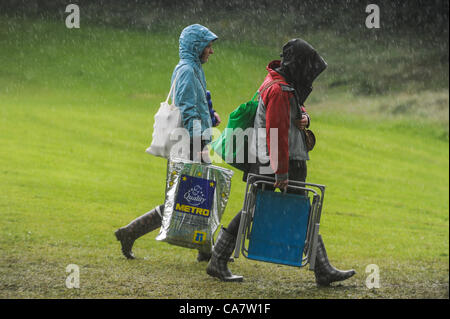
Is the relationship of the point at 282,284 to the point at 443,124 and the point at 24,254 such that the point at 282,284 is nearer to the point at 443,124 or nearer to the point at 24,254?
the point at 24,254

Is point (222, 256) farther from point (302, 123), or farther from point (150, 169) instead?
point (150, 169)

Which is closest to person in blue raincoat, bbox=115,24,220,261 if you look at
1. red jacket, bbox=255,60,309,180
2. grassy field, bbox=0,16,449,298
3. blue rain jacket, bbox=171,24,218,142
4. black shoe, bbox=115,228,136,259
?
blue rain jacket, bbox=171,24,218,142

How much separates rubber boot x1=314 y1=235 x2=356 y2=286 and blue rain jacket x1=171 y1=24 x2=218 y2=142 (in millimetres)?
1403

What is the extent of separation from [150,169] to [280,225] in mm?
13621

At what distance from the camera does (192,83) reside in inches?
224

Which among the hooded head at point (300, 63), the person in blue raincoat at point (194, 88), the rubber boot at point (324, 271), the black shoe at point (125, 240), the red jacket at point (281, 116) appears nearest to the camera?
the red jacket at point (281, 116)

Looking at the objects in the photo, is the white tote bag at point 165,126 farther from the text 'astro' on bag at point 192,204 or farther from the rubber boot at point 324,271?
the rubber boot at point 324,271

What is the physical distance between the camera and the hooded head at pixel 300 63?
5375mm

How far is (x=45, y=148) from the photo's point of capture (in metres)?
19.3

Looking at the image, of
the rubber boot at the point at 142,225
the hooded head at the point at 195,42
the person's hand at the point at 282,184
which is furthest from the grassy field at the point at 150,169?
the hooded head at the point at 195,42

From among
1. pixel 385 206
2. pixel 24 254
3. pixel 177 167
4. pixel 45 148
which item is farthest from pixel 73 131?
pixel 177 167

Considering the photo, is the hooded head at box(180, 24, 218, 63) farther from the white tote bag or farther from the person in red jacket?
the person in red jacket

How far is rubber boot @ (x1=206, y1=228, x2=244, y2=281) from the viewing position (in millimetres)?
5695

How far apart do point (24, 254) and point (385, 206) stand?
472 inches
